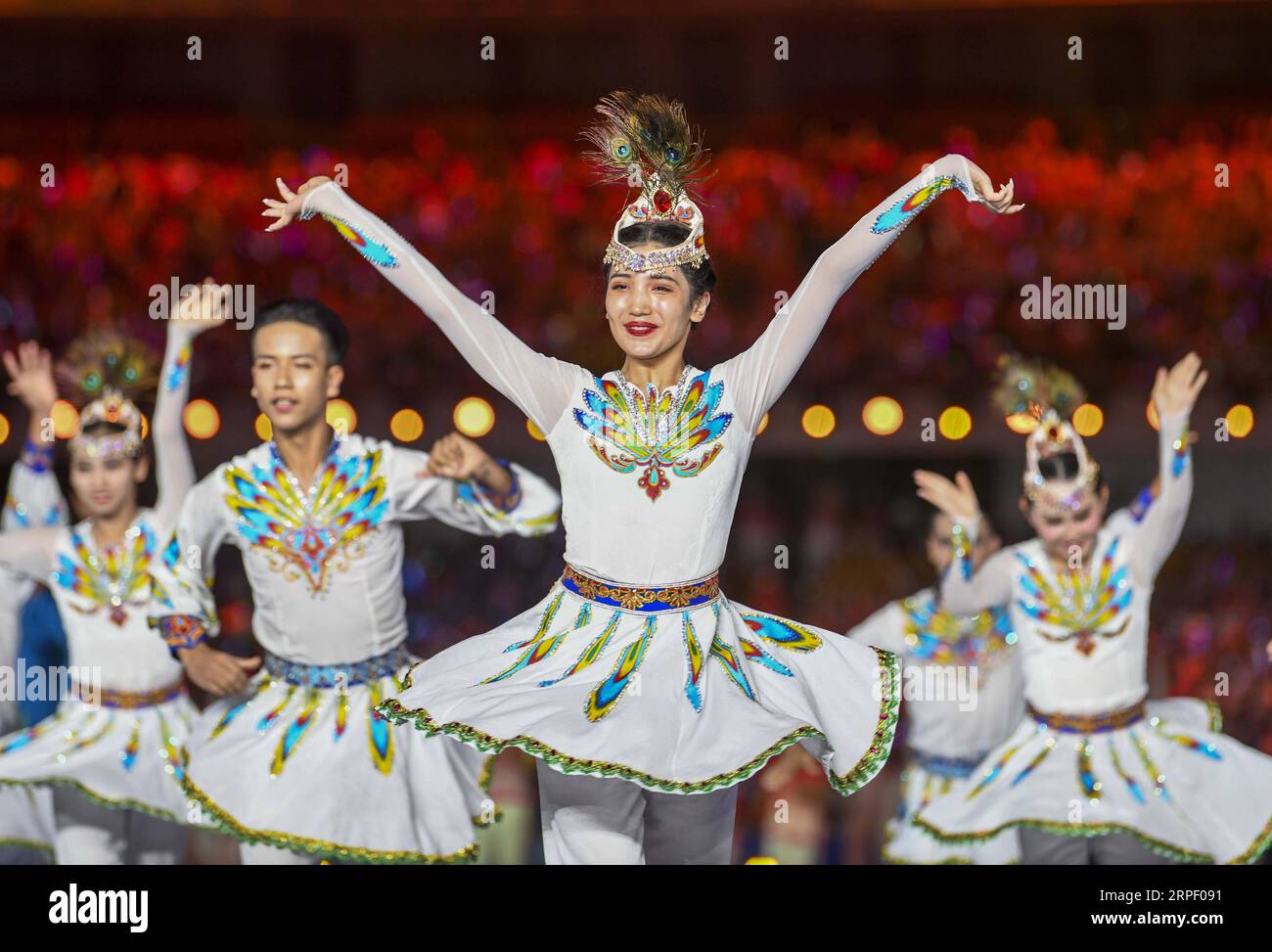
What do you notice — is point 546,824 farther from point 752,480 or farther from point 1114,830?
point 752,480

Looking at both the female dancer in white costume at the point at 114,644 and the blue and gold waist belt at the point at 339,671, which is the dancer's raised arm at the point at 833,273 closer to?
the blue and gold waist belt at the point at 339,671

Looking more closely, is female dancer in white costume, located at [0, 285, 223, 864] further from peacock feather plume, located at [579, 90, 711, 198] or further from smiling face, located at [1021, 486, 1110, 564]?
smiling face, located at [1021, 486, 1110, 564]

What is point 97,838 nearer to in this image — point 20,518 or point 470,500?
point 20,518

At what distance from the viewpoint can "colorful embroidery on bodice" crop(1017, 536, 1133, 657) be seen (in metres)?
4.24

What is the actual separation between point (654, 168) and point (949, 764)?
6.83 ft

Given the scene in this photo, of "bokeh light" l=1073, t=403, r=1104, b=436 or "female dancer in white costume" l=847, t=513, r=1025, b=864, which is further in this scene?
"bokeh light" l=1073, t=403, r=1104, b=436

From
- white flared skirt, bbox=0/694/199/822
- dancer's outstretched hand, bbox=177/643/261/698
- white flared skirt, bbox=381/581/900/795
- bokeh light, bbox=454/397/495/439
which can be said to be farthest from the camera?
bokeh light, bbox=454/397/495/439

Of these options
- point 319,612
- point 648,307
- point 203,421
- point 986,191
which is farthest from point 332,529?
point 986,191

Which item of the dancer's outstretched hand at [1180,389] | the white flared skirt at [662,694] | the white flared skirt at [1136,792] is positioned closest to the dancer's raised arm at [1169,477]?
the dancer's outstretched hand at [1180,389]

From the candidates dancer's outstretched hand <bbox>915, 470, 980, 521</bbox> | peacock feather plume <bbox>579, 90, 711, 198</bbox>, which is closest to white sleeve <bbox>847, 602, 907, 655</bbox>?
dancer's outstretched hand <bbox>915, 470, 980, 521</bbox>

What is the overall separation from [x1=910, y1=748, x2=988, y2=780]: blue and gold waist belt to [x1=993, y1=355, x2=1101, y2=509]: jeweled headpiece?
811mm

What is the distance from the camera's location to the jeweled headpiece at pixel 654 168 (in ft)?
11.3
